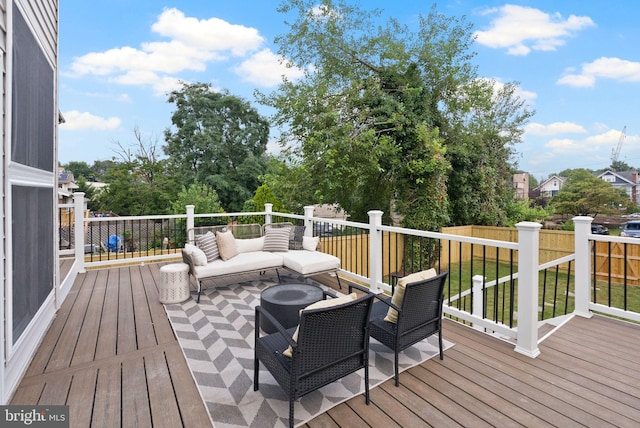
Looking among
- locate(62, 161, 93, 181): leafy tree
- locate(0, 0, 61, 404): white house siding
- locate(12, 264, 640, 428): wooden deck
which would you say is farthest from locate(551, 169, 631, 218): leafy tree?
locate(62, 161, 93, 181): leafy tree

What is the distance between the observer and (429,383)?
7.55 ft

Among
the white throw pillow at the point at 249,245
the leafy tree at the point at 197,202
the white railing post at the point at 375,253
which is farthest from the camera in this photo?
the leafy tree at the point at 197,202

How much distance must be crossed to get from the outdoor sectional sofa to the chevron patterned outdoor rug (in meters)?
0.51

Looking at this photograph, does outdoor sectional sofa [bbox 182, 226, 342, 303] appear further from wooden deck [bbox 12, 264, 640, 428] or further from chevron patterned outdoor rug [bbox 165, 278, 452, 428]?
wooden deck [bbox 12, 264, 640, 428]

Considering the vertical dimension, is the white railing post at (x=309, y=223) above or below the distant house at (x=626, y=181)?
below

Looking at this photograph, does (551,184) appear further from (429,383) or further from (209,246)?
(429,383)

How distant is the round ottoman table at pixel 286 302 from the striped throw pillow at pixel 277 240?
1841 millimetres

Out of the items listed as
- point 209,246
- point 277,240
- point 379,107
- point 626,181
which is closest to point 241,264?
point 209,246

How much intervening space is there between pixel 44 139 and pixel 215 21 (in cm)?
1082

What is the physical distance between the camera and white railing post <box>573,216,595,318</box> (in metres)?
3.33

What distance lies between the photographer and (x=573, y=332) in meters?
3.10

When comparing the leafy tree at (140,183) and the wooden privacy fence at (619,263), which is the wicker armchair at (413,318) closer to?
the wooden privacy fence at (619,263)

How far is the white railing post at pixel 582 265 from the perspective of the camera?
3332 millimetres

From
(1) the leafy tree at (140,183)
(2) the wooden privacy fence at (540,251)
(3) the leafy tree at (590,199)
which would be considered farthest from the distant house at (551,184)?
(1) the leafy tree at (140,183)
